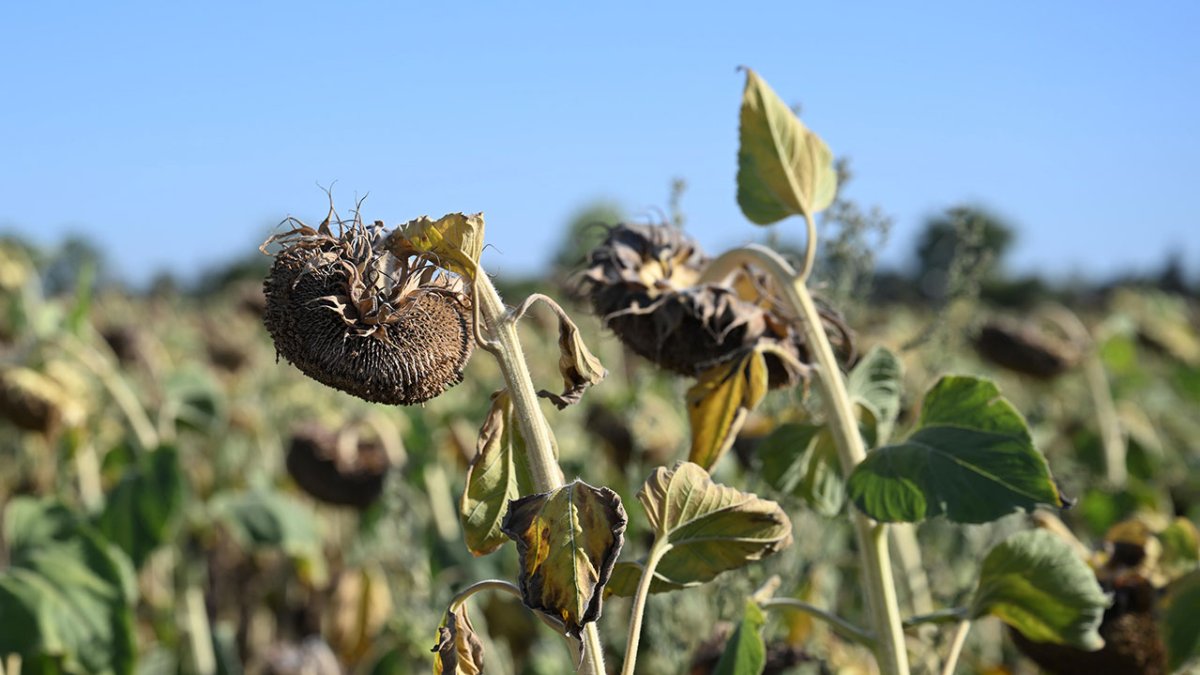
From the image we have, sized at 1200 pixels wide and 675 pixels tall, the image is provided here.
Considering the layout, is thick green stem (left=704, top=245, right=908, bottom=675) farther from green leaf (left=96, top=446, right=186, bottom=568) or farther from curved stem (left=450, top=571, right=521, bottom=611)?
green leaf (left=96, top=446, right=186, bottom=568)

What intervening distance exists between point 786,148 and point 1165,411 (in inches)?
A: 202

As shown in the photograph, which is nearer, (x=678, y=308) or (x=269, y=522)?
(x=678, y=308)

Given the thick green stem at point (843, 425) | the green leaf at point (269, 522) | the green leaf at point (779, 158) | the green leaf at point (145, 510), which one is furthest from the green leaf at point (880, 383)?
the green leaf at point (269, 522)

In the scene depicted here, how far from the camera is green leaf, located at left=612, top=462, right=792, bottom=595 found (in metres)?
1.14

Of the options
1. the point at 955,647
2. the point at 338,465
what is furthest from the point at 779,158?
the point at 338,465

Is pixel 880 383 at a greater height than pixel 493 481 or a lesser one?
lesser

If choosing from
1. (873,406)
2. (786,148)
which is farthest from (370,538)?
(786,148)

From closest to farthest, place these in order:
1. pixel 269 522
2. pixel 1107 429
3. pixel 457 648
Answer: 1. pixel 457 648
2. pixel 269 522
3. pixel 1107 429

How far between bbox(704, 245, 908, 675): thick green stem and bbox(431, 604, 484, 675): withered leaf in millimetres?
536

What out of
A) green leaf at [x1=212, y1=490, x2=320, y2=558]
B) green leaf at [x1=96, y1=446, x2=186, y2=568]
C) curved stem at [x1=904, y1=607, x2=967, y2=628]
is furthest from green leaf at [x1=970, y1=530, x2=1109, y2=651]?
green leaf at [x1=212, y1=490, x2=320, y2=558]

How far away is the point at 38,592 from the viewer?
7.93 ft

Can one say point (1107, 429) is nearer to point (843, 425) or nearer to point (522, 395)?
point (843, 425)

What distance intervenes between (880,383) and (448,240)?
0.87 m

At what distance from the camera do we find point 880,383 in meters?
1.71
